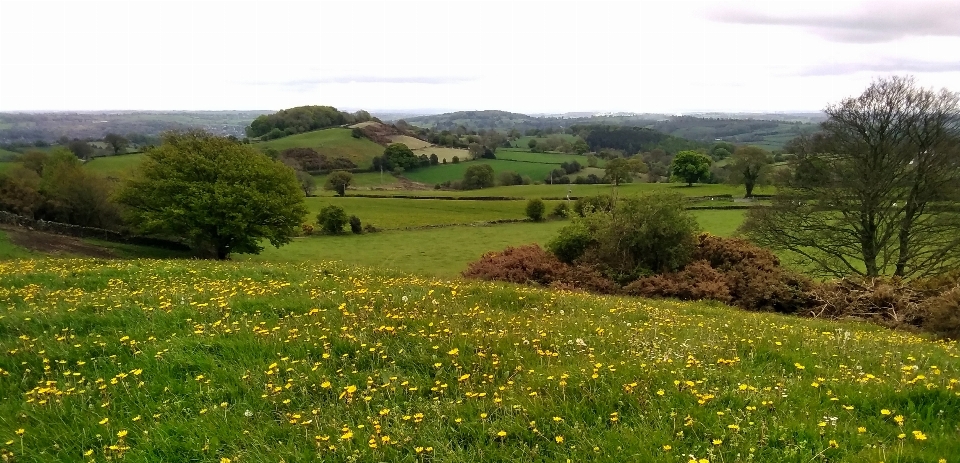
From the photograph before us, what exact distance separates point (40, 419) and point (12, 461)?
68 cm

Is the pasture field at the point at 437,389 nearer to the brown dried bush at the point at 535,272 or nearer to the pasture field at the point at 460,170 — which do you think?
the brown dried bush at the point at 535,272

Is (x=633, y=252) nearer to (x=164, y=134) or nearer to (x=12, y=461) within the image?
(x=12, y=461)

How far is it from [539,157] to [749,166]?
87.1m

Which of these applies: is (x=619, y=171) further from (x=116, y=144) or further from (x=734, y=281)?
(x=116, y=144)

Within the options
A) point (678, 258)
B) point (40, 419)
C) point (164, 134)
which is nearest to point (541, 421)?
point (40, 419)

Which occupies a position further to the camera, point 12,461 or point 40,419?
point 40,419

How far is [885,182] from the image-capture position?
29234 millimetres

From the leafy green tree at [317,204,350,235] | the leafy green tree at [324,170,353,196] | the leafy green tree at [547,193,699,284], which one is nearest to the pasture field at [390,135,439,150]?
the leafy green tree at [324,170,353,196]

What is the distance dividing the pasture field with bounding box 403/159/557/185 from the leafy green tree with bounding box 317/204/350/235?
66.9m

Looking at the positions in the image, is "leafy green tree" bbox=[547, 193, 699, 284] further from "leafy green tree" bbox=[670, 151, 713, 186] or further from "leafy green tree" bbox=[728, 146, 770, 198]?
"leafy green tree" bbox=[670, 151, 713, 186]

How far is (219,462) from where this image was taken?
4.56 meters

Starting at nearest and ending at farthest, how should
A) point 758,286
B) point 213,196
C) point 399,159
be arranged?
point 758,286 → point 213,196 → point 399,159

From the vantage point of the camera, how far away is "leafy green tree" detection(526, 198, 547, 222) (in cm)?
7638

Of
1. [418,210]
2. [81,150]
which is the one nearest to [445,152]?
[418,210]
